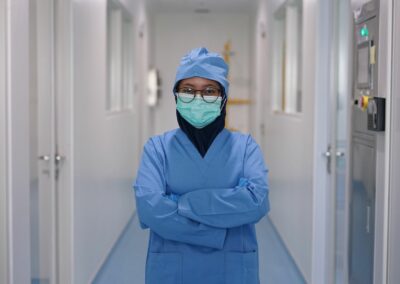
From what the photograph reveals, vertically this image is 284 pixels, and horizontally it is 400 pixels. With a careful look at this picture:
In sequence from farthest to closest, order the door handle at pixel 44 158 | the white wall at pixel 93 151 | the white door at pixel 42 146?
1. the white wall at pixel 93 151
2. the door handle at pixel 44 158
3. the white door at pixel 42 146

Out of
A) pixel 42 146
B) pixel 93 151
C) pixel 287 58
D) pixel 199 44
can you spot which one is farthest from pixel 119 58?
pixel 199 44

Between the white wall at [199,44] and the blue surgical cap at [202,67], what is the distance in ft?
24.7

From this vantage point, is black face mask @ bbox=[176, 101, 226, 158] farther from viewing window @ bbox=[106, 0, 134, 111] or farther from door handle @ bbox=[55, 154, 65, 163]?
viewing window @ bbox=[106, 0, 134, 111]

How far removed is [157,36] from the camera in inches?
372

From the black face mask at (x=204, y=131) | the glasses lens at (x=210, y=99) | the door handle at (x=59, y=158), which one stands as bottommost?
the door handle at (x=59, y=158)

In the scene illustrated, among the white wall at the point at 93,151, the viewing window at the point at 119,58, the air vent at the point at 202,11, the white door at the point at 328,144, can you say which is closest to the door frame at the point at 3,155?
the white wall at the point at 93,151

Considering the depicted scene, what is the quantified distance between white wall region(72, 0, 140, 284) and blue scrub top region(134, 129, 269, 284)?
1.55 metres

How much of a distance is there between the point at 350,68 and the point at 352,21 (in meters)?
0.23

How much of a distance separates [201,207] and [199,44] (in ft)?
26.1

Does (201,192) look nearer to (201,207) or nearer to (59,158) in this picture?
(201,207)

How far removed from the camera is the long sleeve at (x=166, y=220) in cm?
170

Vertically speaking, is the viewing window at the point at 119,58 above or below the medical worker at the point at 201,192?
above

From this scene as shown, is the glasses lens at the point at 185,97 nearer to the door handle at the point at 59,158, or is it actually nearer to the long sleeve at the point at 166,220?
the long sleeve at the point at 166,220

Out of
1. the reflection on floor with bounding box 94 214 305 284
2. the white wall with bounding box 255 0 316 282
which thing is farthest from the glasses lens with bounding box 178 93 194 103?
the reflection on floor with bounding box 94 214 305 284
